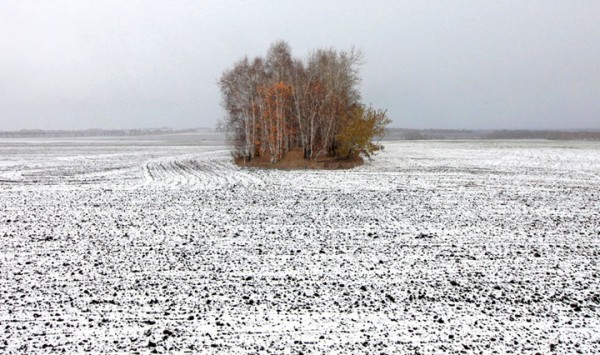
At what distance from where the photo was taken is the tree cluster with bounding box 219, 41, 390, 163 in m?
36.0

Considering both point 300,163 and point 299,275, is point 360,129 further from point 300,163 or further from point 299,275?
point 299,275

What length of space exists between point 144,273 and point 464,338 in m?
7.67

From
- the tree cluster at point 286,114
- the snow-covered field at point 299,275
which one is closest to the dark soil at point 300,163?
the tree cluster at point 286,114

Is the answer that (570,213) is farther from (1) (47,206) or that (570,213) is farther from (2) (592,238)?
(1) (47,206)

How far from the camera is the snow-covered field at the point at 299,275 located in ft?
20.5

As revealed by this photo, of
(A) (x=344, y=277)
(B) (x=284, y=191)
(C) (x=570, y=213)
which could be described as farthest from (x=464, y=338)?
(B) (x=284, y=191)

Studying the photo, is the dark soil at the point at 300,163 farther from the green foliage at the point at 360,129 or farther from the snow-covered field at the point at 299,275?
the snow-covered field at the point at 299,275

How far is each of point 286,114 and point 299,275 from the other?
101 ft

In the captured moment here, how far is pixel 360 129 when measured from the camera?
3597 cm

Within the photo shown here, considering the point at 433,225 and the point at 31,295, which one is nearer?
the point at 31,295

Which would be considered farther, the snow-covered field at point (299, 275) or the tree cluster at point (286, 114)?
the tree cluster at point (286, 114)

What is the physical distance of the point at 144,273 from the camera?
8.98 m

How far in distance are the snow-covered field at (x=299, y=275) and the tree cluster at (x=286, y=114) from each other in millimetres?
19309

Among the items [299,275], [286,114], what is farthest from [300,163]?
[299,275]
